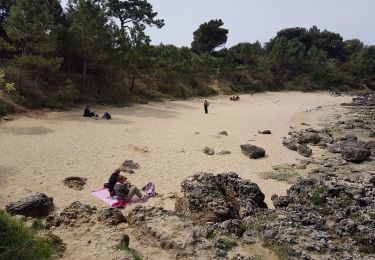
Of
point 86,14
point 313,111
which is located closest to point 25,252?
point 86,14

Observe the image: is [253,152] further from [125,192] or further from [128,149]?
[125,192]

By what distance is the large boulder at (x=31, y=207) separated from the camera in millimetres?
11273

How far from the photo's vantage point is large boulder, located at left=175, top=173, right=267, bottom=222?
10.8 m

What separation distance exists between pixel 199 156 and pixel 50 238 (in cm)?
1310

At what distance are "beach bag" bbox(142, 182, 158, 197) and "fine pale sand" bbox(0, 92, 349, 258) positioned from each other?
0.40 meters

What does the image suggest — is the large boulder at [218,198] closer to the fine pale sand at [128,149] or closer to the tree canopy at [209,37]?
the fine pale sand at [128,149]

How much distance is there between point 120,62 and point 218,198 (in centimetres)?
3259

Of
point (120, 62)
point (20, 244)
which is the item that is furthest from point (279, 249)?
point (120, 62)

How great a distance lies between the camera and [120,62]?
41.2 metres

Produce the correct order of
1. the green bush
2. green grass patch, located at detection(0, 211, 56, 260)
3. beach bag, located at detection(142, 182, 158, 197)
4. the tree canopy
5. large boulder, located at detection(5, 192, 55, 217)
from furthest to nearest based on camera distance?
the tree canopy < the green bush < beach bag, located at detection(142, 182, 158, 197) < large boulder, located at detection(5, 192, 55, 217) < green grass patch, located at detection(0, 211, 56, 260)

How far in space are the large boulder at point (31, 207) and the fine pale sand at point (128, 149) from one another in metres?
0.88

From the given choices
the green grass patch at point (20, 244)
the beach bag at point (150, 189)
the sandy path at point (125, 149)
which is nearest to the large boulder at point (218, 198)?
the beach bag at point (150, 189)

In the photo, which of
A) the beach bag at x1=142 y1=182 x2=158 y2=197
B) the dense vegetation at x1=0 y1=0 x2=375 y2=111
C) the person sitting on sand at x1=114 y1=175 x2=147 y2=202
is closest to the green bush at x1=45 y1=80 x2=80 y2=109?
the dense vegetation at x1=0 y1=0 x2=375 y2=111

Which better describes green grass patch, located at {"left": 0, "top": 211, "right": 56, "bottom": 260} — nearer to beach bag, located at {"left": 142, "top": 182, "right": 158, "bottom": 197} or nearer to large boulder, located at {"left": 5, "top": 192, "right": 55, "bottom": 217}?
large boulder, located at {"left": 5, "top": 192, "right": 55, "bottom": 217}
